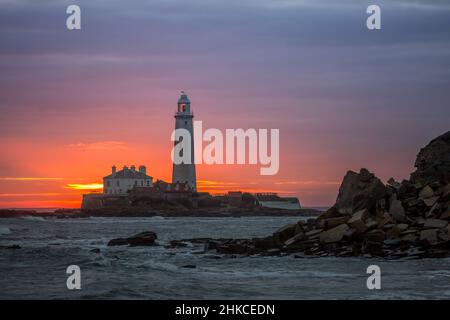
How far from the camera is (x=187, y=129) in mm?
120750

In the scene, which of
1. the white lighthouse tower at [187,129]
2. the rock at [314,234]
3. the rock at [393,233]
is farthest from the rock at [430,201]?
the white lighthouse tower at [187,129]

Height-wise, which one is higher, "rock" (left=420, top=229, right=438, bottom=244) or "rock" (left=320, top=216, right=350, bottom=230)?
"rock" (left=320, top=216, right=350, bottom=230)

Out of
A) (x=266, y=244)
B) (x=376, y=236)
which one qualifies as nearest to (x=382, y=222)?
(x=376, y=236)

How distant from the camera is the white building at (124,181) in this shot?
143125 millimetres

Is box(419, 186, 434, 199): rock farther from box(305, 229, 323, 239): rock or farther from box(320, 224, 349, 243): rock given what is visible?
box(305, 229, 323, 239): rock

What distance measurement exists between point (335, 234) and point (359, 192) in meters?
3.70

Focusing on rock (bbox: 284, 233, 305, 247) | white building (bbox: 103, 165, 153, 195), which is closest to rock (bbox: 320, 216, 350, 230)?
rock (bbox: 284, 233, 305, 247)

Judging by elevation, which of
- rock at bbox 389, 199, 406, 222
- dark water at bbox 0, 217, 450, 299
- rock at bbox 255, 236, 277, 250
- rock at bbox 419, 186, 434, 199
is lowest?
dark water at bbox 0, 217, 450, 299

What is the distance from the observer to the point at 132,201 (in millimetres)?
130750

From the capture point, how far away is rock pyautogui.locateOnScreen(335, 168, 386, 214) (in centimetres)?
3662

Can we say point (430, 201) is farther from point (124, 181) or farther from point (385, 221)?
point (124, 181)

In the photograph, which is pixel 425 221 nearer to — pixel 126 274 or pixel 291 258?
pixel 291 258

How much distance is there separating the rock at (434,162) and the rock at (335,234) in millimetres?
5559
